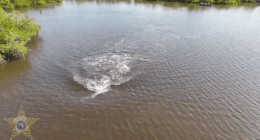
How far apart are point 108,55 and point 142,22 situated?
30088 mm

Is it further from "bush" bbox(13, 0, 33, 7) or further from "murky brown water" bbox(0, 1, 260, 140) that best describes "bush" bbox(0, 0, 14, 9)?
"murky brown water" bbox(0, 1, 260, 140)

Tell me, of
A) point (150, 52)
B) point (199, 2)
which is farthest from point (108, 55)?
point (199, 2)

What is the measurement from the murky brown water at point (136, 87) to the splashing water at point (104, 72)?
0.51 feet

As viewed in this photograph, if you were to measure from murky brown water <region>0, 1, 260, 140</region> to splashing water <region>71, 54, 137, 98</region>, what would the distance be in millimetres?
154

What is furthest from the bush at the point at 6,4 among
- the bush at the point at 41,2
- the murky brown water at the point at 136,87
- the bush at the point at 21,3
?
the murky brown water at the point at 136,87

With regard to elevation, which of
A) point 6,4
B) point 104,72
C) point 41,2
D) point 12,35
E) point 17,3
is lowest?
point 104,72

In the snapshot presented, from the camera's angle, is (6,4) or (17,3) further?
(17,3)

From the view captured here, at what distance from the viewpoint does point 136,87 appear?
79.0ft

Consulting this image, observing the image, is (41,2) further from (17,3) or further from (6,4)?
(6,4)

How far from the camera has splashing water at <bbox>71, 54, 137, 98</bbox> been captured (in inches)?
949

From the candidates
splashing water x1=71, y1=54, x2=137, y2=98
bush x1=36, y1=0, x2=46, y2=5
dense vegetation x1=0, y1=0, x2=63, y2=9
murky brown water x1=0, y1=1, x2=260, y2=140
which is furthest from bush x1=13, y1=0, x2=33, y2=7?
splashing water x1=71, y1=54, x2=137, y2=98

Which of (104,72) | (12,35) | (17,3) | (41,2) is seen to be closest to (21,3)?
(17,3)

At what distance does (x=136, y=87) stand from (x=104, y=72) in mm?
6580

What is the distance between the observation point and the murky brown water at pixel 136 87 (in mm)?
17859
